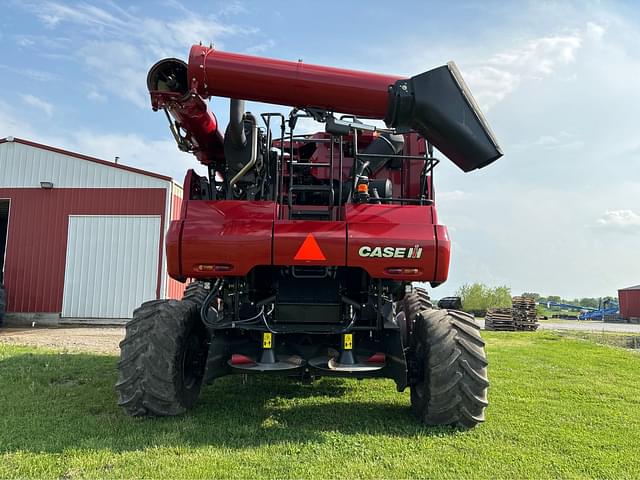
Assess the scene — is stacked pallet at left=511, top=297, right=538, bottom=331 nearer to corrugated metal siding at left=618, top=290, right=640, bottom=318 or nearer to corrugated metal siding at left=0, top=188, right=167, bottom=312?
corrugated metal siding at left=0, top=188, right=167, bottom=312

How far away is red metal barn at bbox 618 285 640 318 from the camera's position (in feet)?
145

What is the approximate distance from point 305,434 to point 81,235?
14292 millimetres

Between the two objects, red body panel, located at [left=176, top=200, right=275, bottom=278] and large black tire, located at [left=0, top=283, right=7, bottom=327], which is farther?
large black tire, located at [left=0, top=283, right=7, bottom=327]

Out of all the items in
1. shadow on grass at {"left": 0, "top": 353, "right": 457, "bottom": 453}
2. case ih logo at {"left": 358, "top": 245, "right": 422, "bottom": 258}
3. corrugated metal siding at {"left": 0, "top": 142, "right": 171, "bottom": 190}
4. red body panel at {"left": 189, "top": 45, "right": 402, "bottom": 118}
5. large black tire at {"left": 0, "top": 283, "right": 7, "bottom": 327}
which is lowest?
shadow on grass at {"left": 0, "top": 353, "right": 457, "bottom": 453}

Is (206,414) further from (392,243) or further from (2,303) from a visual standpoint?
(2,303)

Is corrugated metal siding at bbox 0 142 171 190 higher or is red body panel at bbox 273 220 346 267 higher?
corrugated metal siding at bbox 0 142 171 190

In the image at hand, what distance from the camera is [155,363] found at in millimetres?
4305

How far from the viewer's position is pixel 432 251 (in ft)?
13.9

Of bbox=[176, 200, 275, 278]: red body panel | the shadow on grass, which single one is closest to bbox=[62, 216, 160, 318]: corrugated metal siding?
the shadow on grass

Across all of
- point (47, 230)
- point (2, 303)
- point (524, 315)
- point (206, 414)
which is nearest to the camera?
point (206, 414)

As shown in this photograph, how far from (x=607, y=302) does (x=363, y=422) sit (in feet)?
233

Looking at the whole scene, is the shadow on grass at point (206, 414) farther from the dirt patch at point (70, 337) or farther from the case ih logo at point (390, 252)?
the dirt patch at point (70, 337)

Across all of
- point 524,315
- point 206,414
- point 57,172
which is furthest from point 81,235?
A: point 524,315

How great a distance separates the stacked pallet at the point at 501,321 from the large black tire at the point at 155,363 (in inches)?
794
